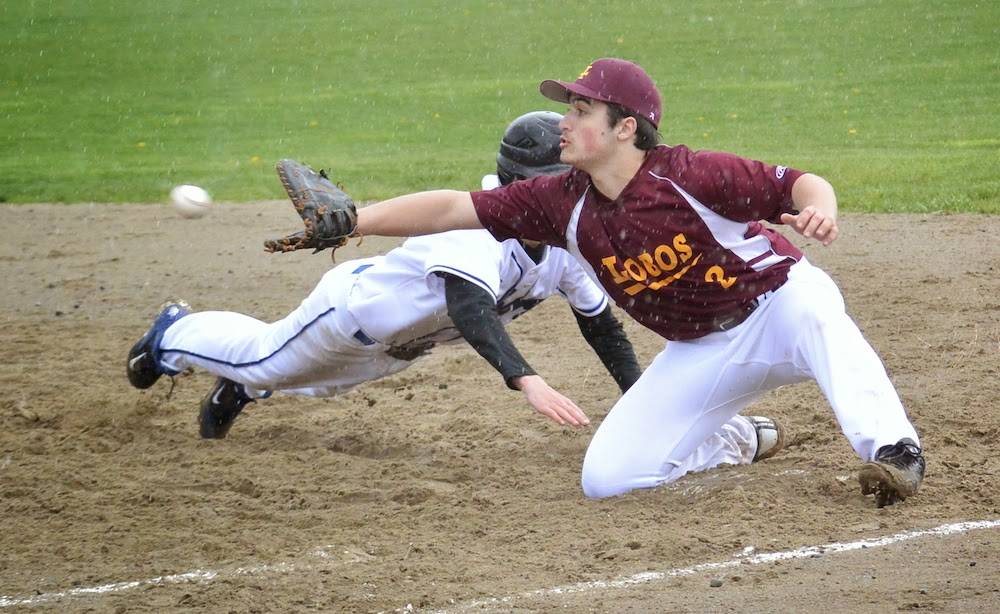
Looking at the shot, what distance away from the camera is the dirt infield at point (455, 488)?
3.79 meters

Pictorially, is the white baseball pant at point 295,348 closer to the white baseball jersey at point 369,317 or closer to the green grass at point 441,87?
the white baseball jersey at point 369,317

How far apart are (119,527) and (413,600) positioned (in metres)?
1.47

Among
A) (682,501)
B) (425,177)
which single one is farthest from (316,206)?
(425,177)

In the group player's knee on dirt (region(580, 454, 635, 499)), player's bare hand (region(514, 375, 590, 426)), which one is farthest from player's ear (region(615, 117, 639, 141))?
player's knee on dirt (region(580, 454, 635, 499))

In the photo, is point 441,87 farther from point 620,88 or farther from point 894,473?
point 894,473

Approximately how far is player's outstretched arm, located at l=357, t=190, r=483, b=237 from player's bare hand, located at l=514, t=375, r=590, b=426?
0.69 m

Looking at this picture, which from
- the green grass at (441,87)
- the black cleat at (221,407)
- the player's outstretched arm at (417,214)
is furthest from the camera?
the green grass at (441,87)

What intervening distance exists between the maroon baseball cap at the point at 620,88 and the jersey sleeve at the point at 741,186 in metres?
0.27

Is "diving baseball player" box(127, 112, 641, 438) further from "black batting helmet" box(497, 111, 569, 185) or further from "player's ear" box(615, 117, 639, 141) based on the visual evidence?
"player's ear" box(615, 117, 639, 141)

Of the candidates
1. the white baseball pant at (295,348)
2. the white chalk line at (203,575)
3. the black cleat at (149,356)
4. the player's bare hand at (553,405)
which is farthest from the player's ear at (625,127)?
the black cleat at (149,356)

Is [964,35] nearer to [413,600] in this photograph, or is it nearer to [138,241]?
[138,241]

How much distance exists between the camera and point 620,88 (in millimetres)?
4609

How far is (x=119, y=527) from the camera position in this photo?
465 centimetres

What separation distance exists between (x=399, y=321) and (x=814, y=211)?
1.89 meters
